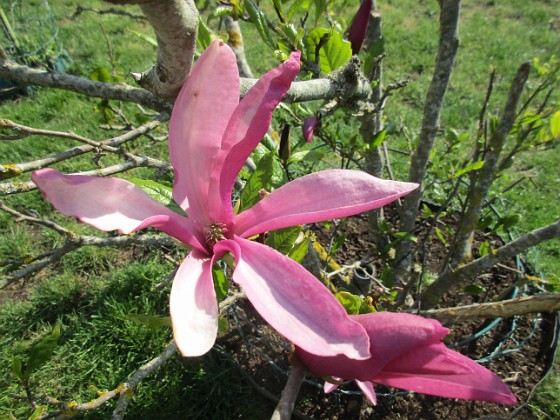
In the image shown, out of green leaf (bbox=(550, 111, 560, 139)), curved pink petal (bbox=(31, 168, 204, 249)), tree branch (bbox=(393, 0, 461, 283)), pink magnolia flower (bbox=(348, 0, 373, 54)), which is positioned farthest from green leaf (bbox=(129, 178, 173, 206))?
green leaf (bbox=(550, 111, 560, 139))

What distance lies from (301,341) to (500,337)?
168cm

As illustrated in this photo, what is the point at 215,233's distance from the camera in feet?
2.20

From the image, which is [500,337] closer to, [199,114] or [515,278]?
[515,278]

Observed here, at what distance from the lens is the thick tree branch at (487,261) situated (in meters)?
1.08

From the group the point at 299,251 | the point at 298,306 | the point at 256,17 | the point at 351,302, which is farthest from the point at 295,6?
the point at 298,306

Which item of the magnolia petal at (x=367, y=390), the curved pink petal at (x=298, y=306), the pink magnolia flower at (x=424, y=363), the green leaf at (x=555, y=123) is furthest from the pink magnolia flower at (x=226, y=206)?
the green leaf at (x=555, y=123)

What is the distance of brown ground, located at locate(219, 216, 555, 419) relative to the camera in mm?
1642

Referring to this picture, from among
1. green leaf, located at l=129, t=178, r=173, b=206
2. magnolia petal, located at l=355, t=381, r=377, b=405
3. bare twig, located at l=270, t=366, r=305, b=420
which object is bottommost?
bare twig, located at l=270, t=366, r=305, b=420

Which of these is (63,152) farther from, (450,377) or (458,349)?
(458,349)

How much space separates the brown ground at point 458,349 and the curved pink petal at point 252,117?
1004mm

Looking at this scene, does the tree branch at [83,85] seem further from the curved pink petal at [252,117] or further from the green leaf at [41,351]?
the green leaf at [41,351]

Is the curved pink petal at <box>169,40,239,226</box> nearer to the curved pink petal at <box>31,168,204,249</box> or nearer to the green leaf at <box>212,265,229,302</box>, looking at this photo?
→ the curved pink petal at <box>31,168,204,249</box>

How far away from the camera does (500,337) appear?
6.05 ft

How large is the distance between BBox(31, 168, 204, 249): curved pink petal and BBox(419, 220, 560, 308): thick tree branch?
918mm
